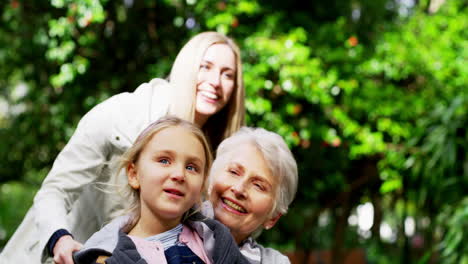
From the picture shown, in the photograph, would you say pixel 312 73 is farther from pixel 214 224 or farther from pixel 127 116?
pixel 214 224

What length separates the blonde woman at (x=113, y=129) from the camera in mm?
2314

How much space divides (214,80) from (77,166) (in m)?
0.64

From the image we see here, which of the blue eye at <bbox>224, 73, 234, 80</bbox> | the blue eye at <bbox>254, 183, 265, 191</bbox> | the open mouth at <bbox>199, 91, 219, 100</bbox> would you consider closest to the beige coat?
the open mouth at <bbox>199, 91, 219, 100</bbox>

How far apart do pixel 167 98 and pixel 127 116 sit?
181 mm

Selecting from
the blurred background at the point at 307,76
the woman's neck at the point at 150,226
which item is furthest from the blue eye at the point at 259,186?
the blurred background at the point at 307,76

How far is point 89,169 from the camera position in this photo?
237 centimetres

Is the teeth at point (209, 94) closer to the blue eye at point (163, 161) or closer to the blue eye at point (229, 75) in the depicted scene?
the blue eye at point (229, 75)

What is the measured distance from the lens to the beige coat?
7.56ft

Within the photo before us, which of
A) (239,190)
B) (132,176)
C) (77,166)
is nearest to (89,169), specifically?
(77,166)

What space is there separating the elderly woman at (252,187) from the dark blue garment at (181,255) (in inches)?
9.8

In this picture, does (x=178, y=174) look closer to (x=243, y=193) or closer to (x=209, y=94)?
(x=243, y=193)

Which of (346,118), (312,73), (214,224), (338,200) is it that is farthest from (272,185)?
(338,200)

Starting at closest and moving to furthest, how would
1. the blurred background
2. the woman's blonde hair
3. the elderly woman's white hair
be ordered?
the elderly woman's white hair < the woman's blonde hair < the blurred background

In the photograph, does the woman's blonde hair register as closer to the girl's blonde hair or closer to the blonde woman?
the blonde woman
